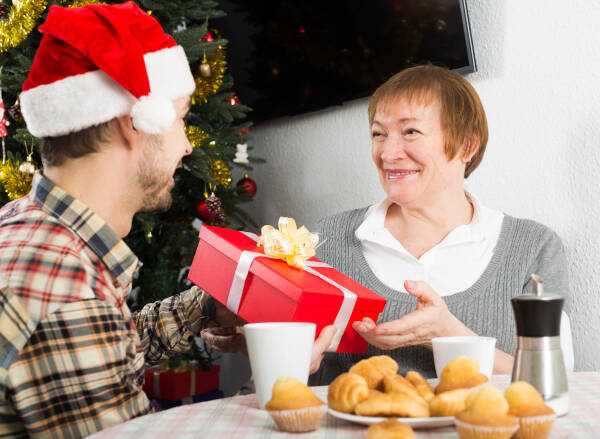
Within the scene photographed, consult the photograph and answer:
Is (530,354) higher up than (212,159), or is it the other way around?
(212,159)

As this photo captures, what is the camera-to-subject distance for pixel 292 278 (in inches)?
42.7

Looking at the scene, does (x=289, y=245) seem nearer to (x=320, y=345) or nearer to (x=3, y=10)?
(x=320, y=345)

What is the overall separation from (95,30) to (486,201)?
1163 millimetres

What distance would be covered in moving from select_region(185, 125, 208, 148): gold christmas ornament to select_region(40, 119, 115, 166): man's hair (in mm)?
959

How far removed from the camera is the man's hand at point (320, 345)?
1008mm

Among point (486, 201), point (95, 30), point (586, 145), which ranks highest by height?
point (95, 30)

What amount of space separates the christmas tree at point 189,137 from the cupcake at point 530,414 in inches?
56.7

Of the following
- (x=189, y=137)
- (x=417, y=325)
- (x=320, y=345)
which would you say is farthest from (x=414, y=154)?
(x=189, y=137)

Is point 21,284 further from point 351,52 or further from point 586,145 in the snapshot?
point 351,52

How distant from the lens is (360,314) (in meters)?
1.17

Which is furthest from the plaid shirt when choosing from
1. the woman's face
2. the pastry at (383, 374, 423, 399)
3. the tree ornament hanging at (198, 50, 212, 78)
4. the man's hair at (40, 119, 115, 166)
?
the tree ornament hanging at (198, 50, 212, 78)

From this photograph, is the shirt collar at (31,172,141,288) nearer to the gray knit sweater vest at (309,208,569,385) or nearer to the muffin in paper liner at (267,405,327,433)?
the muffin in paper liner at (267,405,327,433)

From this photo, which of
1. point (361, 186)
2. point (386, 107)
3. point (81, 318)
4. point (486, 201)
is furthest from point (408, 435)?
point (361, 186)

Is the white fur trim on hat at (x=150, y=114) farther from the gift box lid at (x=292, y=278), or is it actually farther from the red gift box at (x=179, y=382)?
the red gift box at (x=179, y=382)
